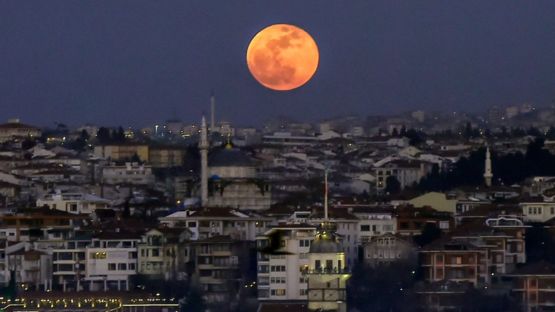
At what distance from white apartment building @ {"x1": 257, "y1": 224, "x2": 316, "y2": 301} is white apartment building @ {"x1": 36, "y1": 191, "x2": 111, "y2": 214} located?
26.0 ft

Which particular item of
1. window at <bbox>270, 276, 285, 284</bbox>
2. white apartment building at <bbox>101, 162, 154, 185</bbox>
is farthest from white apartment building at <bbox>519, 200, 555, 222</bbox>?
white apartment building at <bbox>101, 162, 154, 185</bbox>

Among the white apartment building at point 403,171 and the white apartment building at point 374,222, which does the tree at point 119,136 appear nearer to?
the white apartment building at point 403,171

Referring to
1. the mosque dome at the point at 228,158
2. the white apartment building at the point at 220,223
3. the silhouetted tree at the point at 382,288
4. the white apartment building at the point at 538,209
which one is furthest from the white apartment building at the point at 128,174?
the silhouetted tree at the point at 382,288

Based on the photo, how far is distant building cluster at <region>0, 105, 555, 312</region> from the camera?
1599 inches

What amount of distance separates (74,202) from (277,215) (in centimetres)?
418

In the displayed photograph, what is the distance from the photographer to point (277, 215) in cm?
4909

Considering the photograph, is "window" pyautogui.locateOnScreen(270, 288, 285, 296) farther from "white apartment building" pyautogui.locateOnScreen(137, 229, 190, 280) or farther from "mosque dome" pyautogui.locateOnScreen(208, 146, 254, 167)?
"mosque dome" pyautogui.locateOnScreen(208, 146, 254, 167)

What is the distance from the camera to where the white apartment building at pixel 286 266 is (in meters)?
39.9

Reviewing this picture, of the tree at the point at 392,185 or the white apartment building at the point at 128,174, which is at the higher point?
the white apartment building at the point at 128,174

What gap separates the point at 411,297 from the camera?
4012cm

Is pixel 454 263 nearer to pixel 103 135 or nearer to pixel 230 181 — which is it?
pixel 230 181

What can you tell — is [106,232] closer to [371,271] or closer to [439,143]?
[371,271]

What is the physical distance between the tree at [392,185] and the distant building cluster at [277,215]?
6cm

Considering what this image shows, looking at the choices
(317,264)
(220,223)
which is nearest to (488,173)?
(220,223)
